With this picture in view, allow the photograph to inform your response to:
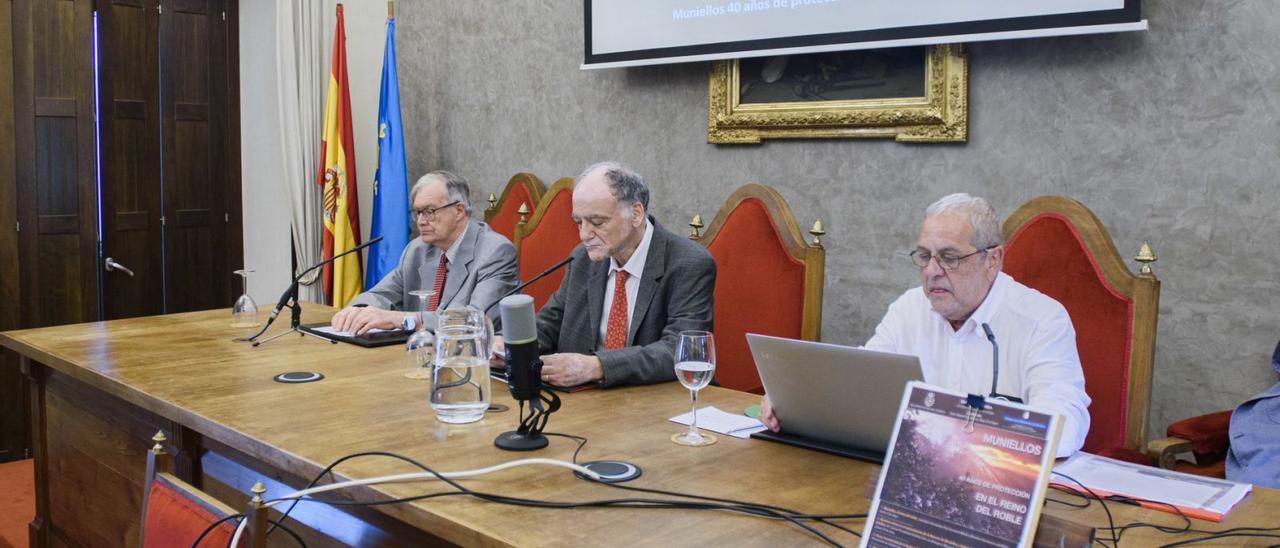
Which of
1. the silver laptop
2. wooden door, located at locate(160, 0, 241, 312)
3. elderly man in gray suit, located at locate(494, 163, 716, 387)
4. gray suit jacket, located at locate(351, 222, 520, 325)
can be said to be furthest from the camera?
wooden door, located at locate(160, 0, 241, 312)

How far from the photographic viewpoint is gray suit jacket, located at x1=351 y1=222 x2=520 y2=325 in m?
3.31

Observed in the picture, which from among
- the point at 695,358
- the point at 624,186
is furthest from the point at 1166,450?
the point at 624,186

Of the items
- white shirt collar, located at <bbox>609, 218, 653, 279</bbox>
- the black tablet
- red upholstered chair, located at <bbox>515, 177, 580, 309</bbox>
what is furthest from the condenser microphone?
red upholstered chair, located at <bbox>515, 177, 580, 309</bbox>

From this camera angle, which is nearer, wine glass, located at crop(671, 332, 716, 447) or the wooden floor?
wine glass, located at crop(671, 332, 716, 447)

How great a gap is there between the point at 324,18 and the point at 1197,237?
3910 mm

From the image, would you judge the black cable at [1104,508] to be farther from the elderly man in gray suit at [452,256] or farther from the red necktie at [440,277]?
the red necktie at [440,277]

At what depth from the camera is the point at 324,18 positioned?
5.01 metres

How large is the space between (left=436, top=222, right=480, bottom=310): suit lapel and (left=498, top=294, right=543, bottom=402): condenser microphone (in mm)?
1653

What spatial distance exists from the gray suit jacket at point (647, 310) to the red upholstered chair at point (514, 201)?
1421 mm

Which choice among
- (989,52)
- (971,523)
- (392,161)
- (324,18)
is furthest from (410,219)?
(971,523)

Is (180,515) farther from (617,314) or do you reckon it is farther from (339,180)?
(339,180)

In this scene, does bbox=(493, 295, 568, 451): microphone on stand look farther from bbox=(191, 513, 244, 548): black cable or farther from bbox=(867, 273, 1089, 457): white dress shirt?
bbox=(867, 273, 1089, 457): white dress shirt

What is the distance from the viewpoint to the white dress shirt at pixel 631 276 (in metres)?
2.74

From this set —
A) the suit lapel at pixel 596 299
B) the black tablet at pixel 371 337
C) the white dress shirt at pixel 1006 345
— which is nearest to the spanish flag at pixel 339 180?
the black tablet at pixel 371 337
